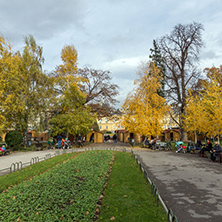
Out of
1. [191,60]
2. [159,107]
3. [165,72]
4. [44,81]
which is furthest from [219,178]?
[165,72]

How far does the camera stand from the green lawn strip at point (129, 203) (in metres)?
5.04

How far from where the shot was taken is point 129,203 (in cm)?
589

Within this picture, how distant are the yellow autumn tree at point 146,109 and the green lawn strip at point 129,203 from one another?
15408mm

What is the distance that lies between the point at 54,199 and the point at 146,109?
1970cm

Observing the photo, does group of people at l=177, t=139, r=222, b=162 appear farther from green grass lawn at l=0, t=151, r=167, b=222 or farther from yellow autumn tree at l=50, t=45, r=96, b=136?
yellow autumn tree at l=50, t=45, r=96, b=136

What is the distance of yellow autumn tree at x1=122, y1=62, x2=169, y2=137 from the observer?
23.7 m

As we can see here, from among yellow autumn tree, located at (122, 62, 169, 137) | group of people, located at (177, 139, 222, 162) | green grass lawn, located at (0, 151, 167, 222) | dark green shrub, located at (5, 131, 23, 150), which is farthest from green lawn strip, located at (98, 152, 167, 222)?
dark green shrub, located at (5, 131, 23, 150)

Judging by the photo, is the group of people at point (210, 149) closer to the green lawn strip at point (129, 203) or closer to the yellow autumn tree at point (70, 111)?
the green lawn strip at point (129, 203)

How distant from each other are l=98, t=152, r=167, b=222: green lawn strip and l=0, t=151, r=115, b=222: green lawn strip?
391 mm

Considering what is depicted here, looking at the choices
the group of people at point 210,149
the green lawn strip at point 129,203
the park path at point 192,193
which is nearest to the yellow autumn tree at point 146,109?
the group of people at point 210,149

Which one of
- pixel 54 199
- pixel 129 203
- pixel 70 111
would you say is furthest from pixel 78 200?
pixel 70 111

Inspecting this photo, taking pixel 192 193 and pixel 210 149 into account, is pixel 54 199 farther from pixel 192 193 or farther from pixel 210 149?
pixel 210 149

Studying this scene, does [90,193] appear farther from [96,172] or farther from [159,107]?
[159,107]

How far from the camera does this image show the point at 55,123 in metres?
25.5
